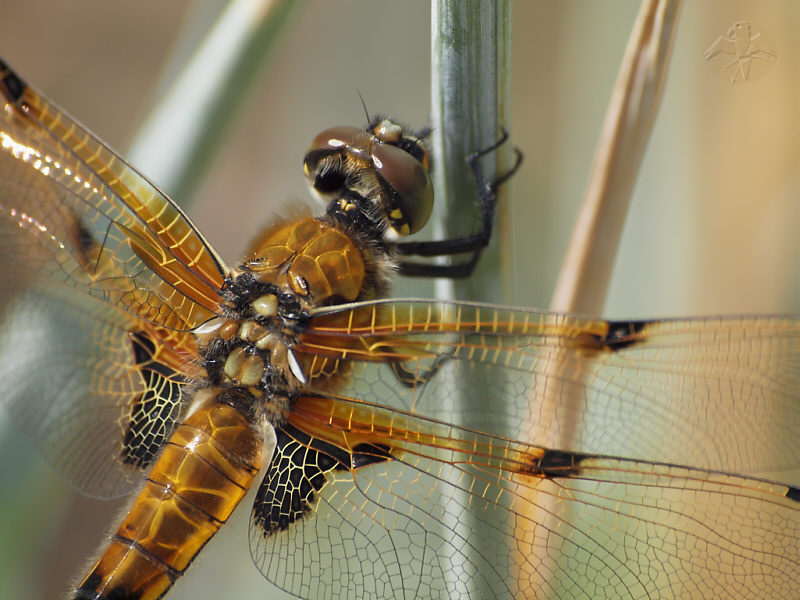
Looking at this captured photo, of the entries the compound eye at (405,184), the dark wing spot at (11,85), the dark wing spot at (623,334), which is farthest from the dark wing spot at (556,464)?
the dark wing spot at (11,85)

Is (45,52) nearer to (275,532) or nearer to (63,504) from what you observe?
(63,504)

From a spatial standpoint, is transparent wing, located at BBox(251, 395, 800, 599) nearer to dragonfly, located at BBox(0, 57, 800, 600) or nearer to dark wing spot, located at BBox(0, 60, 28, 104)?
dragonfly, located at BBox(0, 57, 800, 600)

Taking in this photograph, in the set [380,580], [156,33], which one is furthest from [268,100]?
[380,580]

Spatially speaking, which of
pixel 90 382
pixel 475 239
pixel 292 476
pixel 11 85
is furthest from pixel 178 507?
pixel 11 85

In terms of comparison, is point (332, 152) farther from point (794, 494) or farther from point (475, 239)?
point (794, 494)

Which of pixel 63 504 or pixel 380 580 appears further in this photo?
pixel 63 504

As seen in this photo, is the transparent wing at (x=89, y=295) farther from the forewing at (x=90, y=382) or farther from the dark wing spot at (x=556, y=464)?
the dark wing spot at (x=556, y=464)
